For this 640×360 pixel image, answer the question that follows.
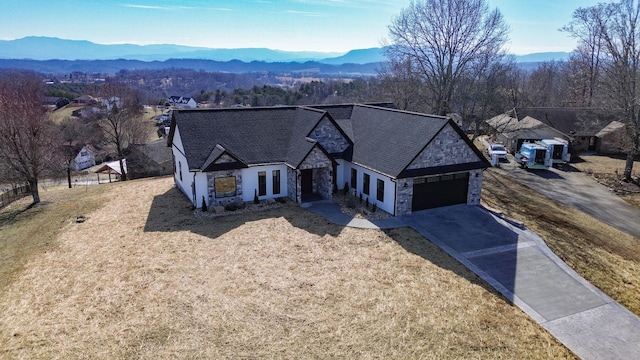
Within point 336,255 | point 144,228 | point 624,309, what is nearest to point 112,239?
point 144,228

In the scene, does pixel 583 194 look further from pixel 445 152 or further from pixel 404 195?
pixel 404 195

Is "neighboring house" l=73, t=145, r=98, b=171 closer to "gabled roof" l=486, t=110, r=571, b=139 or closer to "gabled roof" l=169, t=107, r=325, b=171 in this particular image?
"gabled roof" l=169, t=107, r=325, b=171

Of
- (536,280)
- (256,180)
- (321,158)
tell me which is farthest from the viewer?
(256,180)

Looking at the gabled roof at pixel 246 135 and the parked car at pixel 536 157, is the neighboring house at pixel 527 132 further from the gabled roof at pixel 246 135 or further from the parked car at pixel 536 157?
the gabled roof at pixel 246 135

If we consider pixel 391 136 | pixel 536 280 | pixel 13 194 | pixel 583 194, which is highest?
pixel 391 136

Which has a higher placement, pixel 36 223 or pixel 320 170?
pixel 320 170

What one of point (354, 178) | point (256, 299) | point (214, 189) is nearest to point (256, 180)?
point (214, 189)

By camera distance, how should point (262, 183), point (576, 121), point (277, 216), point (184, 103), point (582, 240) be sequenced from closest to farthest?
point (582, 240) → point (277, 216) → point (262, 183) → point (576, 121) → point (184, 103)
